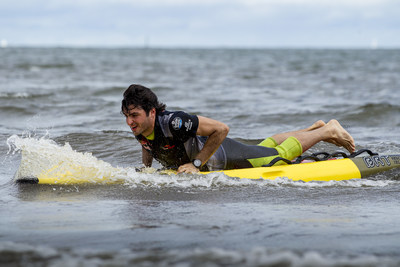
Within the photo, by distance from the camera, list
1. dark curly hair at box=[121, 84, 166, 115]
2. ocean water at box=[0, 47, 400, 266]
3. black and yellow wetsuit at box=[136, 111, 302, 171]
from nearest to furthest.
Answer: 1. ocean water at box=[0, 47, 400, 266]
2. dark curly hair at box=[121, 84, 166, 115]
3. black and yellow wetsuit at box=[136, 111, 302, 171]

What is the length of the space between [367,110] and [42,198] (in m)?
9.89

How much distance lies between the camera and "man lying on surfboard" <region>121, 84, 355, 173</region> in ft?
17.6

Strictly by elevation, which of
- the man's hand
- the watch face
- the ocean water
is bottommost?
the ocean water

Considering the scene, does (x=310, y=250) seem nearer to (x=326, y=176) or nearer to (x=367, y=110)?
(x=326, y=176)

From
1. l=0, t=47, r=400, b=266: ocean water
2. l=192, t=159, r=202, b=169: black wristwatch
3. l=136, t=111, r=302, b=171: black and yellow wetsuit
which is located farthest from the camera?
l=192, t=159, r=202, b=169: black wristwatch

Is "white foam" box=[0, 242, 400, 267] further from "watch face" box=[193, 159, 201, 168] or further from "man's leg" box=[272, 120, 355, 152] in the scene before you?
"man's leg" box=[272, 120, 355, 152]

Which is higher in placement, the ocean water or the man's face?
the man's face

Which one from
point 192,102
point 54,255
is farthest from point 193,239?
point 192,102

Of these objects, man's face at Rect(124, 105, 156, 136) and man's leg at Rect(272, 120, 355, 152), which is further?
man's leg at Rect(272, 120, 355, 152)

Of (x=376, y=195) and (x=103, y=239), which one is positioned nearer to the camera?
(x=103, y=239)

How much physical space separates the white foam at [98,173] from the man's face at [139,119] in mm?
598

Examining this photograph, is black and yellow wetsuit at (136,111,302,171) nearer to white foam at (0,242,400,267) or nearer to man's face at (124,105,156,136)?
man's face at (124,105,156,136)

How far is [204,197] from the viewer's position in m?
5.21

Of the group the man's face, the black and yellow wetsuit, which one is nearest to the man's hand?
the black and yellow wetsuit
